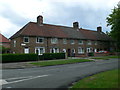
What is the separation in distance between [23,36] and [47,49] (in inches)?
277

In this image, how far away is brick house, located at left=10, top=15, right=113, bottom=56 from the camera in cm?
3088

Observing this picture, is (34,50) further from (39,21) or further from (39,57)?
(39,21)

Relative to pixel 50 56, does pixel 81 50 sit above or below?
above

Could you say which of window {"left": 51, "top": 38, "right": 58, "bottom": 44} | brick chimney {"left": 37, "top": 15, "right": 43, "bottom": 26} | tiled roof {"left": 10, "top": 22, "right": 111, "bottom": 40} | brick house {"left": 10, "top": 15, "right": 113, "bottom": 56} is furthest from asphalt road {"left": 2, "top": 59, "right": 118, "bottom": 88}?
brick chimney {"left": 37, "top": 15, "right": 43, "bottom": 26}

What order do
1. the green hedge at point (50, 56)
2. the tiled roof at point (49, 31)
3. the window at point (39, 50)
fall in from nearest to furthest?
1. the green hedge at point (50, 56)
2. the window at point (39, 50)
3. the tiled roof at point (49, 31)

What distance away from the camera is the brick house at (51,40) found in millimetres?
30875

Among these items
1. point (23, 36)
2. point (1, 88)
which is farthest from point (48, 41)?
point (1, 88)

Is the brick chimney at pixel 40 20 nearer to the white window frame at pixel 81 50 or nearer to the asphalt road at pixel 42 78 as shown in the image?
the white window frame at pixel 81 50

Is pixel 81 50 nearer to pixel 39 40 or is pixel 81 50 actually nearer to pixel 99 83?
pixel 39 40

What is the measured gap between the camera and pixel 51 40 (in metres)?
34.8

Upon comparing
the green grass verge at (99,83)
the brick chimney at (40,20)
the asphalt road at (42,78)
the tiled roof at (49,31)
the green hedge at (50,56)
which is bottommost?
the asphalt road at (42,78)

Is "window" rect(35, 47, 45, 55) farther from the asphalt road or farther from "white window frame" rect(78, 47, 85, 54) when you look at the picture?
the asphalt road

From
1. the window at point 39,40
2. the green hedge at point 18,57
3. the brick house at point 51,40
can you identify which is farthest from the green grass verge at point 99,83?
the window at point 39,40

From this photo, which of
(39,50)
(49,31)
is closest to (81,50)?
(49,31)
